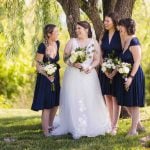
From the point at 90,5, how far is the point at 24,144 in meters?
4.06

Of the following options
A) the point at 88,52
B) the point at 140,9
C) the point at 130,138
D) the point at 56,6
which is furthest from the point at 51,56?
the point at 140,9

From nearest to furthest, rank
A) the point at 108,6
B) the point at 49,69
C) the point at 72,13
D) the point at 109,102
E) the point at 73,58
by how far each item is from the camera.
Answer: the point at 73,58
the point at 49,69
the point at 109,102
the point at 72,13
the point at 108,6

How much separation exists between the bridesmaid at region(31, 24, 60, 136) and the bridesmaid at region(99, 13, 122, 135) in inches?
30.3

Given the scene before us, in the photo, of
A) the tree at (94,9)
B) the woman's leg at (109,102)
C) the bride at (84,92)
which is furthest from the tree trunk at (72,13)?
the woman's leg at (109,102)

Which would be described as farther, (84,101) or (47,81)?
(47,81)

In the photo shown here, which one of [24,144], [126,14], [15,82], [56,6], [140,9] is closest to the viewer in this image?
[24,144]

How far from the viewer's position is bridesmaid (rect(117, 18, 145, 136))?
331 inches

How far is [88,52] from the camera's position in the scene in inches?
346

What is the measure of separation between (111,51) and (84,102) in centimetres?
93

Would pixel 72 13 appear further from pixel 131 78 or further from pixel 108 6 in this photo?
pixel 131 78

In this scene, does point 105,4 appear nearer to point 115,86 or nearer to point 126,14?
point 126,14

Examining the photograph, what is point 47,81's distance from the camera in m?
9.09

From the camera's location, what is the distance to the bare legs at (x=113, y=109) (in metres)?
8.94

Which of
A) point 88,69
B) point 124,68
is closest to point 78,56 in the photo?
point 88,69
